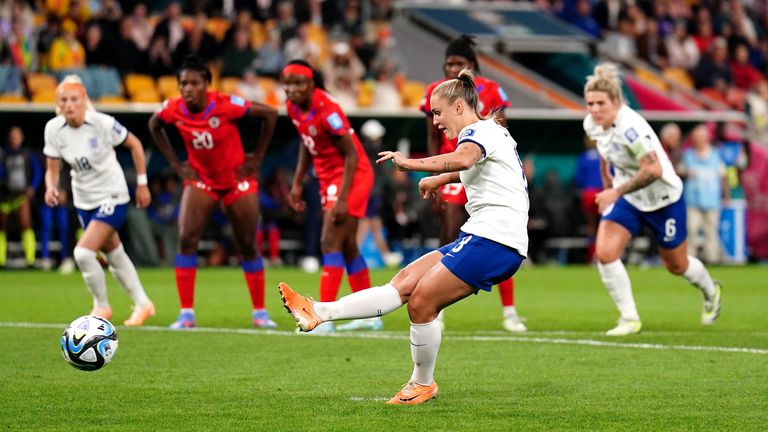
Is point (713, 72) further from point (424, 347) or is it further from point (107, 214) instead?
point (424, 347)

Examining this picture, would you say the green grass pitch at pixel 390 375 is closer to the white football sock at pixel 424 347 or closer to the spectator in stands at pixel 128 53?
the white football sock at pixel 424 347

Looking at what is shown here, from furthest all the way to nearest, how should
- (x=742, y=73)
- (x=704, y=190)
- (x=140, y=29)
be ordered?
1. (x=742, y=73)
2. (x=140, y=29)
3. (x=704, y=190)

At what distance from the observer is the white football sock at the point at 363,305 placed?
7.74m

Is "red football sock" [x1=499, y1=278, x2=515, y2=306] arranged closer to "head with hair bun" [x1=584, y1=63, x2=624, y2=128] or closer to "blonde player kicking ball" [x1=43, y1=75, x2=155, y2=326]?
"head with hair bun" [x1=584, y1=63, x2=624, y2=128]

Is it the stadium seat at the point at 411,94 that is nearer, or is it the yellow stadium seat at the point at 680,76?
the stadium seat at the point at 411,94

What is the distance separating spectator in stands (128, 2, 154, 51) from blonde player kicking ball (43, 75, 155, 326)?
11.9m

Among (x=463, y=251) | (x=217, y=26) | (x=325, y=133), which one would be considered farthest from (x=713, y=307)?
(x=217, y=26)

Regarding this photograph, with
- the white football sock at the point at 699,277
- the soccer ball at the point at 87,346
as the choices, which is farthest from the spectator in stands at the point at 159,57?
the soccer ball at the point at 87,346

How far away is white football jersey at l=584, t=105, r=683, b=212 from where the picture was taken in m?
11.4

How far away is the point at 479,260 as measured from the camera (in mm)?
7645

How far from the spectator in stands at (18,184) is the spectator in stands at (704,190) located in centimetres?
1147

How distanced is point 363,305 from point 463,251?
67 centimetres

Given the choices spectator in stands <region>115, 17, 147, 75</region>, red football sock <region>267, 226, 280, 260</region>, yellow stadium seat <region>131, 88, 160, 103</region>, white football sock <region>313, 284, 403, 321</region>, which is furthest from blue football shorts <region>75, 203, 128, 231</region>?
spectator in stands <region>115, 17, 147, 75</region>

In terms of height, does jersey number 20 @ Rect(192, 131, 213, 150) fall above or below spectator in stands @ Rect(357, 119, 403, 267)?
above
